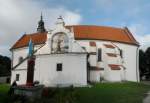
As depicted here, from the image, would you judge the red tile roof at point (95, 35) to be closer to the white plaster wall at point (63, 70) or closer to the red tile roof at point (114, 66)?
the red tile roof at point (114, 66)

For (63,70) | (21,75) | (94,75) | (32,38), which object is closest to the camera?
(63,70)

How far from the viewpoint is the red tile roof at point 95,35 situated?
178ft

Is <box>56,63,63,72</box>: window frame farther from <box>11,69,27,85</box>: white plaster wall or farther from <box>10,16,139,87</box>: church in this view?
<box>11,69,27,85</box>: white plaster wall

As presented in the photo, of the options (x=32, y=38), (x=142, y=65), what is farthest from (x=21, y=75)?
(x=142, y=65)

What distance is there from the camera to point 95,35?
180 feet

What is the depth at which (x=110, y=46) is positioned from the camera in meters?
53.8

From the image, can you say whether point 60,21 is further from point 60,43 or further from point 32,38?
point 32,38

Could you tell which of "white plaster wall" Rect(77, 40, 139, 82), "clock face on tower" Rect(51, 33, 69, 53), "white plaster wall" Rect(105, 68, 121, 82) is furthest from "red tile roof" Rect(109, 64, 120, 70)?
"clock face on tower" Rect(51, 33, 69, 53)

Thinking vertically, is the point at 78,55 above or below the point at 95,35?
below

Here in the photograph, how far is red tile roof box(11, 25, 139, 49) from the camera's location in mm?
54281

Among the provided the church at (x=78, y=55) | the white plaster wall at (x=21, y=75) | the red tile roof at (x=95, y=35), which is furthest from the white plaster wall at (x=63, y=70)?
the red tile roof at (x=95, y=35)

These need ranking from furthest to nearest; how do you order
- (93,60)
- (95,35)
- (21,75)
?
(95,35) → (93,60) → (21,75)

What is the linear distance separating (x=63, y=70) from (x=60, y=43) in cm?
372

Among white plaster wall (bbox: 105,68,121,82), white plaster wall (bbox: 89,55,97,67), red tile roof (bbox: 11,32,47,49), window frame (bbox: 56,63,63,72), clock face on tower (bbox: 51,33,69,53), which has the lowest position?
white plaster wall (bbox: 105,68,121,82)
